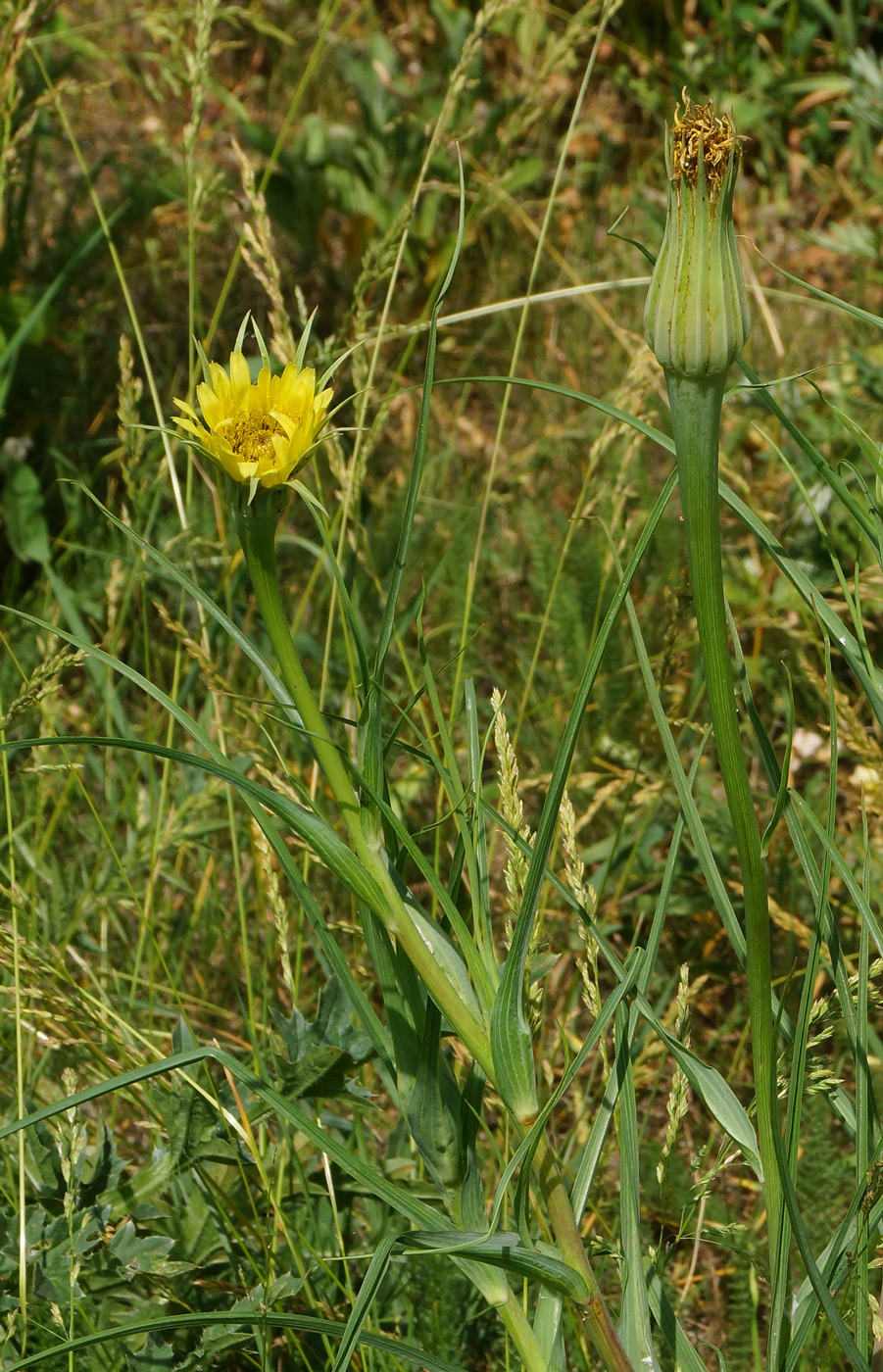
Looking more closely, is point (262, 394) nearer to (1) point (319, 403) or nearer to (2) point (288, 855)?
(1) point (319, 403)

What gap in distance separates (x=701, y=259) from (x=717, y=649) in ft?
0.64

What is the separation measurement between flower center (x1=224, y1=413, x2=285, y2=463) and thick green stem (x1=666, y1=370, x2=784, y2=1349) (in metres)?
0.24

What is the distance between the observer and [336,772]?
740 millimetres

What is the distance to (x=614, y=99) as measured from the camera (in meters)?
3.29

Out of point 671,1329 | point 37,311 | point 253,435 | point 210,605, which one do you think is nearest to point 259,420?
point 253,435

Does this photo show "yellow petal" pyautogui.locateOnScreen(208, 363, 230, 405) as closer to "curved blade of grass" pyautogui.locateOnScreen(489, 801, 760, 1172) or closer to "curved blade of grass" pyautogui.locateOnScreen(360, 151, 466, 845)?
"curved blade of grass" pyautogui.locateOnScreen(360, 151, 466, 845)

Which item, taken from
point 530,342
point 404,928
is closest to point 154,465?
point 530,342

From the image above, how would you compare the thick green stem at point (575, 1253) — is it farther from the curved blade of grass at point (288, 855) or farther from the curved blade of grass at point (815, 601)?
the curved blade of grass at point (815, 601)

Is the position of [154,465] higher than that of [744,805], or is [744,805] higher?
[744,805]

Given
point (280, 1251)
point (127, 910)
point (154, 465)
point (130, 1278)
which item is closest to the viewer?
point (130, 1278)

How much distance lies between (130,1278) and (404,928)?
52 cm

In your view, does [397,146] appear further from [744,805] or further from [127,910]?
[744,805]

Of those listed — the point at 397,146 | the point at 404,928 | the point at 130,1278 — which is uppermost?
the point at 397,146

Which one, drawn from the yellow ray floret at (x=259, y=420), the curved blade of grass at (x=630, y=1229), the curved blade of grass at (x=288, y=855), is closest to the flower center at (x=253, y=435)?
the yellow ray floret at (x=259, y=420)
